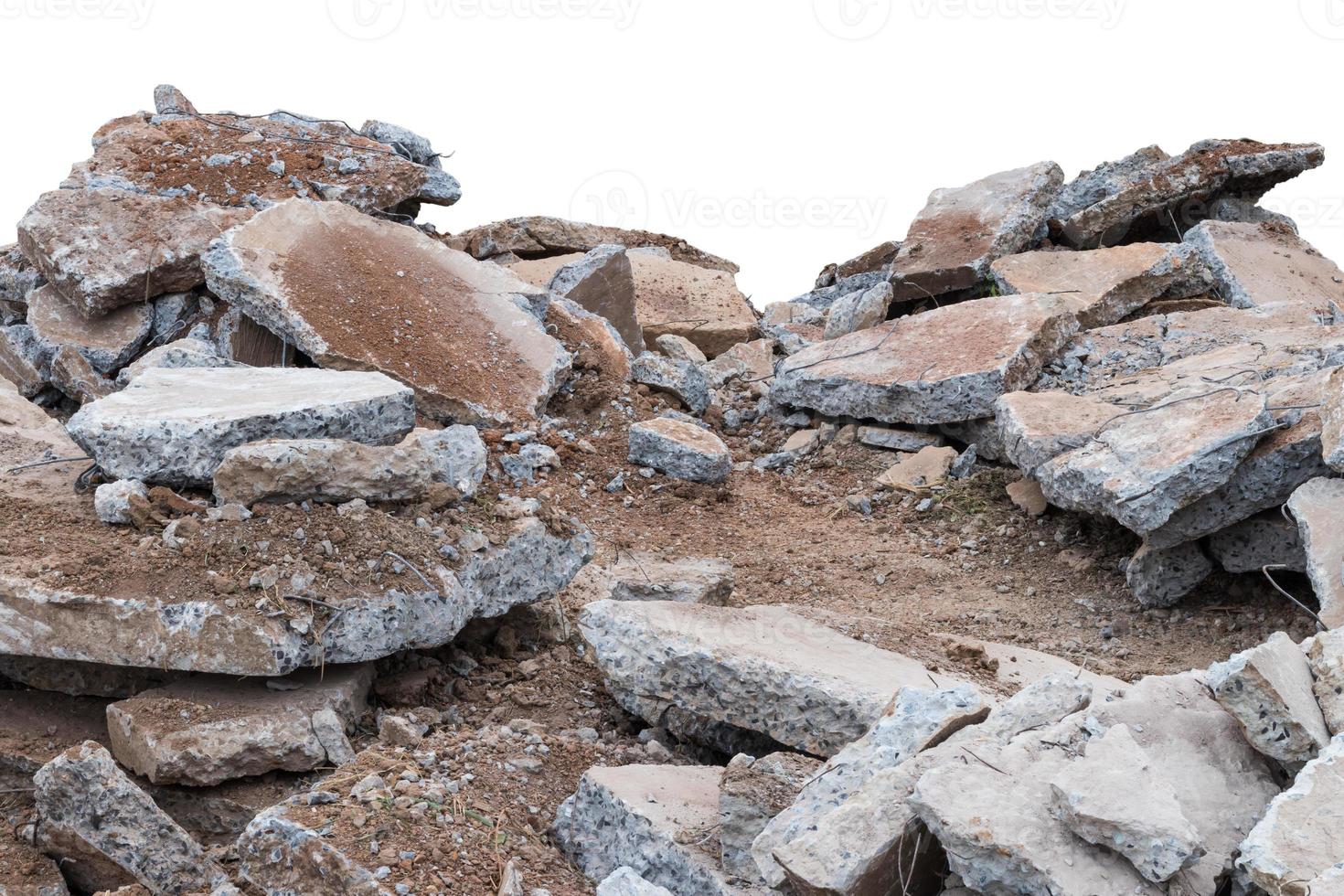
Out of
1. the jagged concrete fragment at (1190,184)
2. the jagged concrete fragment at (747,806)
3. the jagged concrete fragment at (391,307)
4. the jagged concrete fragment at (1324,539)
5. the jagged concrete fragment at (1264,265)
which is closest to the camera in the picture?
the jagged concrete fragment at (747,806)

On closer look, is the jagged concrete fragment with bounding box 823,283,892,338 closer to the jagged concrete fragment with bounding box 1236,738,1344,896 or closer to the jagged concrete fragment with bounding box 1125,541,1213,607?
the jagged concrete fragment with bounding box 1125,541,1213,607

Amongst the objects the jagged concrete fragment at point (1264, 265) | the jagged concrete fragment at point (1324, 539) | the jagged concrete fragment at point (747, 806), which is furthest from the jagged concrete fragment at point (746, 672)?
the jagged concrete fragment at point (1264, 265)

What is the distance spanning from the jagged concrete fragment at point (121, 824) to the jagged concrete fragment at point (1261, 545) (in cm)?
460

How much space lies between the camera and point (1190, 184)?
10.0m

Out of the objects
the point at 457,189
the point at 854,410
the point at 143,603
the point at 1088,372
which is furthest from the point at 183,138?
the point at 1088,372

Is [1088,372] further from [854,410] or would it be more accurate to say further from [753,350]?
[753,350]

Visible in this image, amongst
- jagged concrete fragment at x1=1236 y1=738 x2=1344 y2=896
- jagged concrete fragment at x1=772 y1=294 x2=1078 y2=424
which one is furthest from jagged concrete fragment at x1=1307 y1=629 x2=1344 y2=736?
jagged concrete fragment at x1=772 y1=294 x2=1078 y2=424

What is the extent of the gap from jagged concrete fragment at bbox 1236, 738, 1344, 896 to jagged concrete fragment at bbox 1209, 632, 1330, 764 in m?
0.15

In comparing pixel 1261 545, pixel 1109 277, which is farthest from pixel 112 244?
pixel 1261 545

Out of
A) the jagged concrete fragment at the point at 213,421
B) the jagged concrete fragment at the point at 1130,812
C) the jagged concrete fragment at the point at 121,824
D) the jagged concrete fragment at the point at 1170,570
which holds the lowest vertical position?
the jagged concrete fragment at the point at 1170,570

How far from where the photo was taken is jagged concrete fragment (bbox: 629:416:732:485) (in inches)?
310

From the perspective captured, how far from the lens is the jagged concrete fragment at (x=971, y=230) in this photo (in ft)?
32.2

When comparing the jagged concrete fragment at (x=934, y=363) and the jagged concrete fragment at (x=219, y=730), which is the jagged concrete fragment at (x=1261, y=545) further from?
the jagged concrete fragment at (x=219, y=730)

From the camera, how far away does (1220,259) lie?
30.7 feet
